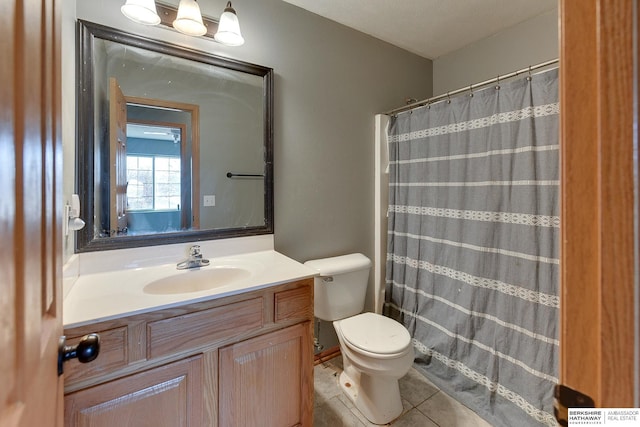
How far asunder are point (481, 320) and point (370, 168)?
1.22 metres

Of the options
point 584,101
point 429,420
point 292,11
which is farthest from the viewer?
point 292,11

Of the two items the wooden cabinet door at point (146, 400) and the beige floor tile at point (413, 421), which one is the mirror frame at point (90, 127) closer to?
the wooden cabinet door at point (146, 400)

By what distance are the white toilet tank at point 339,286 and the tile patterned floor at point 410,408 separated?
1.42 feet

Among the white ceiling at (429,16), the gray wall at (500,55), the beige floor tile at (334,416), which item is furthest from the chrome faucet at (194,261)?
the gray wall at (500,55)

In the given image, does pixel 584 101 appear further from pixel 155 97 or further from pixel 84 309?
pixel 155 97

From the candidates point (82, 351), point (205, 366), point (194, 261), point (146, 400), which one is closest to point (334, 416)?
point (205, 366)

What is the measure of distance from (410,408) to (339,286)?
772 millimetres

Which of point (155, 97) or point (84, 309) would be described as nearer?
point (84, 309)

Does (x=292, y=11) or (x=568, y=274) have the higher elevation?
(x=292, y=11)

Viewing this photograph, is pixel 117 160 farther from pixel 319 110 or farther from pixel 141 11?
pixel 319 110

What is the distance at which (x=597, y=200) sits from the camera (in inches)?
14.0

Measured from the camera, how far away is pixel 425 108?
189 cm

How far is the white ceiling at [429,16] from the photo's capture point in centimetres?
170

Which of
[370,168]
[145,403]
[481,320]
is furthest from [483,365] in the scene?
[145,403]
